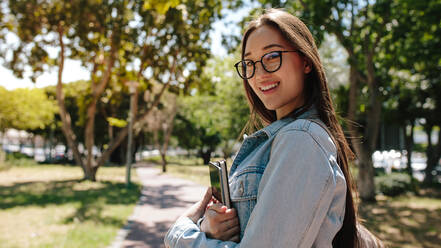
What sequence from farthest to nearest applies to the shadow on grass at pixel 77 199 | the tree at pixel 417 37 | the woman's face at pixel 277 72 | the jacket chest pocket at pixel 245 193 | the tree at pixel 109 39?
1. the tree at pixel 109 39
2. the shadow on grass at pixel 77 199
3. the tree at pixel 417 37
4. the woman's face at pixel 277 72
5. the jacket chest pocket at pixel 245 193

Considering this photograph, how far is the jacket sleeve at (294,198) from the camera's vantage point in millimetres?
963

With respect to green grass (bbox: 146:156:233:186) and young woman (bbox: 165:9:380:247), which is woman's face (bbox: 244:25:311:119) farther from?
green grass (bbox: 146:156:233:186)

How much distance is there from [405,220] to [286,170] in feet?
30.9

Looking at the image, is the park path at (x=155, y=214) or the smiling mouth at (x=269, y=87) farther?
the park path at (x=155, y=214)

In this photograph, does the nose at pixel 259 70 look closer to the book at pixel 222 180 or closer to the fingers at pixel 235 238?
the book at pixel 222 180

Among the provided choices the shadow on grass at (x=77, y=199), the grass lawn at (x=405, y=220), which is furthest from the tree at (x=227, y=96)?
the grass lawn at (x=405, y=220)

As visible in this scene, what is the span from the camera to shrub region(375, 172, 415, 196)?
1354 cm

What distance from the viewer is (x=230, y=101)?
58.6ft

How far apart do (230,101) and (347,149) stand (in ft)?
54.3

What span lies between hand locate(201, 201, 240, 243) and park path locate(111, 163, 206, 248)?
→ 17.5 ft

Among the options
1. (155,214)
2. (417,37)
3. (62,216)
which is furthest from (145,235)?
(417,37)

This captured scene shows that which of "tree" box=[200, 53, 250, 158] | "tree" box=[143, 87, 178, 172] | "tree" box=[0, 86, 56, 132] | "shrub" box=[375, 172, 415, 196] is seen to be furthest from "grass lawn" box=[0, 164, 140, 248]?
"tree" box=[0, 86, 56, 132]

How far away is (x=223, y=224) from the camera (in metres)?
1.20

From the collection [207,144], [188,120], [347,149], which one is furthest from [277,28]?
[207,144]
